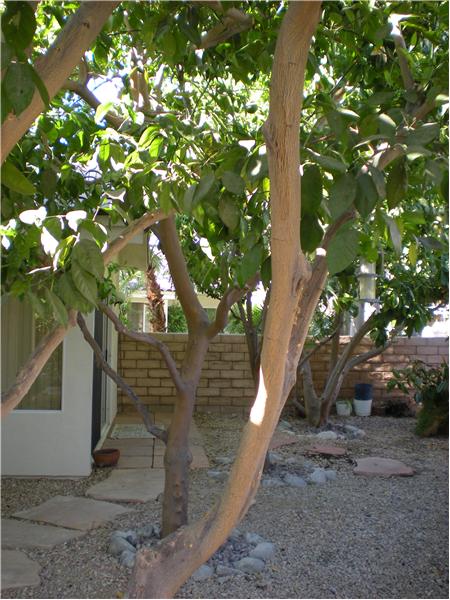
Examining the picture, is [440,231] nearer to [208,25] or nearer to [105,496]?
[208,25]

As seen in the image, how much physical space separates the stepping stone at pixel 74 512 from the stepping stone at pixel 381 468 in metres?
2.92

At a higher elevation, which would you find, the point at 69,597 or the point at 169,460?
the point at 169,460

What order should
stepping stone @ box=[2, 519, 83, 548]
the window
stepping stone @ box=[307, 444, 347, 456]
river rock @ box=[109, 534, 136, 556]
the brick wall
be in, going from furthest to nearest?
the brick wall
stepping stone @ box=[307, 444, 347, 456]
the window
stepping stone @ box=[2, 519, 83, 548]
river rock @ box=[109, 534, 136, 556]

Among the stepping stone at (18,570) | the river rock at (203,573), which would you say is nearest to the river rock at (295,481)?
the river rock at (203,573)

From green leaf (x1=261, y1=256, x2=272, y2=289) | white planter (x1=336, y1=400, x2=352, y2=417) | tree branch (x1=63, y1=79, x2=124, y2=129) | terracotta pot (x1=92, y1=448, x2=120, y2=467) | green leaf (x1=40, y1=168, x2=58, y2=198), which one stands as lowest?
terracotta pot (x1=92, y1=448, x2=120, y2=467)

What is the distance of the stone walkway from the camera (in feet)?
16.4

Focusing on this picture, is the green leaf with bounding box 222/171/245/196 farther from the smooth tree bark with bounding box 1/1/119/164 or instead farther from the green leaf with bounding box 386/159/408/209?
the smooth tree bark with bounding box 1/1/119/164

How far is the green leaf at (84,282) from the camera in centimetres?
252

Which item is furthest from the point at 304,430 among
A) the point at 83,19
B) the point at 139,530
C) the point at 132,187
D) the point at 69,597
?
Result: the point at 83,19

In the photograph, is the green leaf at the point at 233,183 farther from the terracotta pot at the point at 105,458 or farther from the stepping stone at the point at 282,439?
the stepping stone at the point at 282,439

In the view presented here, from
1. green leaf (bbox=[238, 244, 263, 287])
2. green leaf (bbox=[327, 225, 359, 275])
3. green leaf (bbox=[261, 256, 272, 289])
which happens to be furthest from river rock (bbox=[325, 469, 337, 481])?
green leaf (bbox=[327, 225, 359, 275])

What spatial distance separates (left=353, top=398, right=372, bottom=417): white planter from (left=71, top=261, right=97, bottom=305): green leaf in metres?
10.6

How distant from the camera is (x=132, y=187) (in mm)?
4023

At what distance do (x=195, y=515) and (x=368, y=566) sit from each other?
5.51 ft
